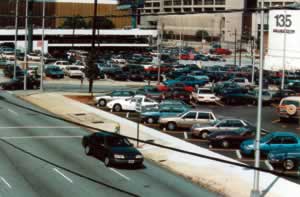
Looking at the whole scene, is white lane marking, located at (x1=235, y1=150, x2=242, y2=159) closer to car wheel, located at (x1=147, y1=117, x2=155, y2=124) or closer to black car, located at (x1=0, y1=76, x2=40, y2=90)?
car wheel, located at (x1=147, y1=117, x2=155, y2=124)

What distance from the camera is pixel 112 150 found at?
26.8 metres

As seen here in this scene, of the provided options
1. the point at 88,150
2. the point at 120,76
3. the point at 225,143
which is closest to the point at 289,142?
the point at 225,143

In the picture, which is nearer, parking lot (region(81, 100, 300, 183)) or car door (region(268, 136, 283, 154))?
car door (region(268, 136, 283, 154))

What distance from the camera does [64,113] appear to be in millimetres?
43844

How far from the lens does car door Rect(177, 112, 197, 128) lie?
123 ft

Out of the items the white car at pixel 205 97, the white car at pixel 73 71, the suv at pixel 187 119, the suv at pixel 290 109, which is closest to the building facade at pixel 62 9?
the white car at pixel 73 71

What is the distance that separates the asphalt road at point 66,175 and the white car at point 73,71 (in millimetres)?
38624

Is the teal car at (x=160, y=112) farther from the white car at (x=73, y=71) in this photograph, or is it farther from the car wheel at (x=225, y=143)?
the white car at (x=73, y=71)

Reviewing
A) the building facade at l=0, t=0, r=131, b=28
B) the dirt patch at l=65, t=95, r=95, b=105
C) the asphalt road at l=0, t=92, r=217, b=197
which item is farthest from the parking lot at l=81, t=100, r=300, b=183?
the building facade at l=0, t=0, r=131, b=28

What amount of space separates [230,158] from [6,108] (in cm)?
2243

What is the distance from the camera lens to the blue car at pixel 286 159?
1061 inches

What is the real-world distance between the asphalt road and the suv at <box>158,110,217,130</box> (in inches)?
245

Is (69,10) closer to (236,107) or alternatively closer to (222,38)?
(222,38)

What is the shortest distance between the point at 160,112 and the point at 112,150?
1337 centimetres
